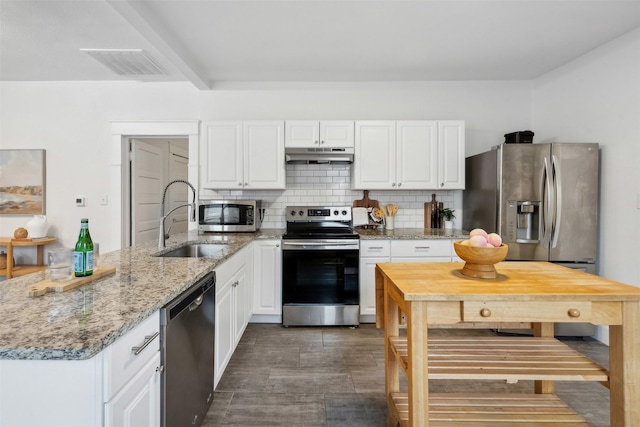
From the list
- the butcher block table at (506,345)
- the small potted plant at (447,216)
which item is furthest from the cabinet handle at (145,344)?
the small potted plant at (447,216)

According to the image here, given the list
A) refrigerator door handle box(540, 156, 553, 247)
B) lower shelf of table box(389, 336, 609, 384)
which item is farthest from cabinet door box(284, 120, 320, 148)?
lower shelf of table box(389, 336, 609, 384)

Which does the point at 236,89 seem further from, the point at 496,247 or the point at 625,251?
the point at 625,251

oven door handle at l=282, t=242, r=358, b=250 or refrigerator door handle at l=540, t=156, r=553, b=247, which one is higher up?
refrigerator door handle at l=540, t=156, r=553, b=247

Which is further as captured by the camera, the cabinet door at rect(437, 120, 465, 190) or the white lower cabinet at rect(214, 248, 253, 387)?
the cabinet door at rect(437, 120, 465, 190)

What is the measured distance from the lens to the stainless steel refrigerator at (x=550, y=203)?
2.86 metres

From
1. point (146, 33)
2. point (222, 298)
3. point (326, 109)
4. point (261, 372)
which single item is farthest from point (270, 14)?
point (261, 372)

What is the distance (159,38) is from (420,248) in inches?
116

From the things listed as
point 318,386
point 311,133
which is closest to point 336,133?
point 311,133

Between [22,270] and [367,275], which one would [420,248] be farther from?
[22,270]

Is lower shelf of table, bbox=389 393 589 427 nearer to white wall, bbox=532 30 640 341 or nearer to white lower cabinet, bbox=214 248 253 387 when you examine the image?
white lower cabinet, bbox=214 248 253 387

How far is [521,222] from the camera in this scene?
117 inches

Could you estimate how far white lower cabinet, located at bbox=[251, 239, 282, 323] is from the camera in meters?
3.21

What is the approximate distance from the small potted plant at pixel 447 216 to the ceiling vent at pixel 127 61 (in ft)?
11.1

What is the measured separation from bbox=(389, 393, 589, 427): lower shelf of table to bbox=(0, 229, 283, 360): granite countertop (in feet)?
4.10
